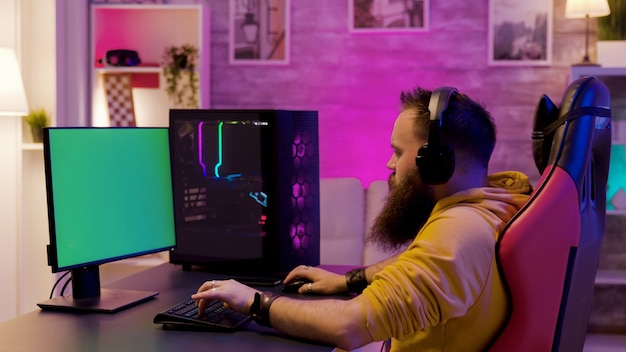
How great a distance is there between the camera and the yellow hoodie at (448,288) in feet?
5.15

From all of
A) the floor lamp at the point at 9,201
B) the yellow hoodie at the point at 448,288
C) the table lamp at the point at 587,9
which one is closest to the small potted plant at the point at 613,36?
the table lamp at the point at 587,9

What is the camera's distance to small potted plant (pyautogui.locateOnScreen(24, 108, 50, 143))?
428cm

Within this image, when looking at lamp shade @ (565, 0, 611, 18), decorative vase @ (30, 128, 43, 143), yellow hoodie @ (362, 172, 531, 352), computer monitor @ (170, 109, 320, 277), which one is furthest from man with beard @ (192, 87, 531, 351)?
decorative vase @ (30, 128, 43, 143)

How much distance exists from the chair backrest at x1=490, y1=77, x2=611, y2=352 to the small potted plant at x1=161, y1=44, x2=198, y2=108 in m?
3.02

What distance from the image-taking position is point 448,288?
1.57 meters

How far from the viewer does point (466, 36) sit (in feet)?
14.5

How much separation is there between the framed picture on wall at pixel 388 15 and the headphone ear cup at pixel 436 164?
281 centimetres

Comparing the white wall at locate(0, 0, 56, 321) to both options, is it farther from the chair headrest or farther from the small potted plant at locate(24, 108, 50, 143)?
the chair headrest

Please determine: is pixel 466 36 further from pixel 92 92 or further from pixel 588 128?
pixel 588 128

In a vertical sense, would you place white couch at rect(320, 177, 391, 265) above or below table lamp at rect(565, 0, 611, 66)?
below

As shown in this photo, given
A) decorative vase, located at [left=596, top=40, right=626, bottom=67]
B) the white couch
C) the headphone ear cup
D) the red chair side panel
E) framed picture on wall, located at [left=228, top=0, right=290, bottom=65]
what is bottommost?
the white couch

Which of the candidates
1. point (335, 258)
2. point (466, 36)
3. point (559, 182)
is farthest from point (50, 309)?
point (466, 36)

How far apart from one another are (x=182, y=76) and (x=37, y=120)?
0.81 meters

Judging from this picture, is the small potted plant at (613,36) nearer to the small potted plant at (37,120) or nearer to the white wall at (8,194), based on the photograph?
the small potted plant at (37,120)
